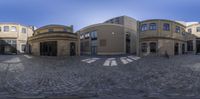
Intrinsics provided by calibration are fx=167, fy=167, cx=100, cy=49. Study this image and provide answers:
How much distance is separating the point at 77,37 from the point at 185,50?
2279 centimetres

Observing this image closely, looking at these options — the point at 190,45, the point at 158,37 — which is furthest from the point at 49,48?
the point at 190,45

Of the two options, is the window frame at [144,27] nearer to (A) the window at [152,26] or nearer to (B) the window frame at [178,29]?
(A) the window at [152,26]

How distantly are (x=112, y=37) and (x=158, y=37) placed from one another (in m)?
9.43

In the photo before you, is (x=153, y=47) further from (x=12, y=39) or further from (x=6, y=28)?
(x=6, y=28)

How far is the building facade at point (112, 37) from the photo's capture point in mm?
33656

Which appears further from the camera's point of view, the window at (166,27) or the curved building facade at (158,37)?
the window at (166,27)

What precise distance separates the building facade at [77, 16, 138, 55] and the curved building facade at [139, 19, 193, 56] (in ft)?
12.4

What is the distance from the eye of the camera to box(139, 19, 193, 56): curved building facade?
27609mm

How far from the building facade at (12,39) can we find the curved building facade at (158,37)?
972 inches

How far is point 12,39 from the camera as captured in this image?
→ 1369 inches

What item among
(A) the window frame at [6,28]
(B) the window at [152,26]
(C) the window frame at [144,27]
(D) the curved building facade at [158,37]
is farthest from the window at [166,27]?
(A) the window frame at [6,28]

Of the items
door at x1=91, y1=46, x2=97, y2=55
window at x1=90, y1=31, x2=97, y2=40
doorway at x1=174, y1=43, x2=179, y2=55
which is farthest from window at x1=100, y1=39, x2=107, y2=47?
doorway at x1=174, y1=43, x2=179, y2=55

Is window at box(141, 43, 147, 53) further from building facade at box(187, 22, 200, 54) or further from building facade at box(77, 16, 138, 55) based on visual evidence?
building facade at box(187, 22, 200, 54)

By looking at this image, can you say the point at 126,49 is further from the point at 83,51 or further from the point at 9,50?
the point at 9,50
